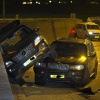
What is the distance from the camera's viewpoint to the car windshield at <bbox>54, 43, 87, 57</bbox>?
1449 centimetres

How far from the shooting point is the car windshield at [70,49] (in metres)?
14.5

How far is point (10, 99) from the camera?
7980 millimetres

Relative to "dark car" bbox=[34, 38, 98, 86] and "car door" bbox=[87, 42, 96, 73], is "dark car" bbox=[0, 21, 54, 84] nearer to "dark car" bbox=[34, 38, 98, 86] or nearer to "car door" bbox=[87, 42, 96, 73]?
"dark car" bbox=[34, 38, 98, 86]

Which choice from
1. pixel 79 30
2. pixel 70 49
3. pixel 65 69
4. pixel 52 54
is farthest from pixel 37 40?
pixel 79 30

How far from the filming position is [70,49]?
1473cm

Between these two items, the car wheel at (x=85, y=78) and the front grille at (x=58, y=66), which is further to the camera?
the car wheel at (x=85, y=78)

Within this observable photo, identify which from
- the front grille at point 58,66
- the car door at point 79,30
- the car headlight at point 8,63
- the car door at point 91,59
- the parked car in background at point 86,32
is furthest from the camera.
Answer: the parked car in background at point 86,32

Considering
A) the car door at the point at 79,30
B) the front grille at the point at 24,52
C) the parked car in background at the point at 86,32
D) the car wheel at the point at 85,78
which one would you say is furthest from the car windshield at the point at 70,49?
the parked car in background at the point at 86,32

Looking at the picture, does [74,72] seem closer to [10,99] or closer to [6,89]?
[6,89]

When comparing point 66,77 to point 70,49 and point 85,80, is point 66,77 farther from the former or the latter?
point 70,49

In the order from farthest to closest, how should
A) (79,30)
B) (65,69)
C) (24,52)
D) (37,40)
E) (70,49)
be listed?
(79,30) → (70,49) → (65,69) → (37,40) → (24,52)

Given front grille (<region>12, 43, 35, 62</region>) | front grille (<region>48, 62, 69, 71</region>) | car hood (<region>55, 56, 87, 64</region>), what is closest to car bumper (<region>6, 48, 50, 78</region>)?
front grille (<region>12, 43, 35, 62</region>)

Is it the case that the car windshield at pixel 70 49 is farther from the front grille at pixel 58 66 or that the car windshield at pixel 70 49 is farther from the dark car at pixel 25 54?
the dark car at pixel 25 54

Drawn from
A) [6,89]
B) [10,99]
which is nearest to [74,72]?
[6,89]
